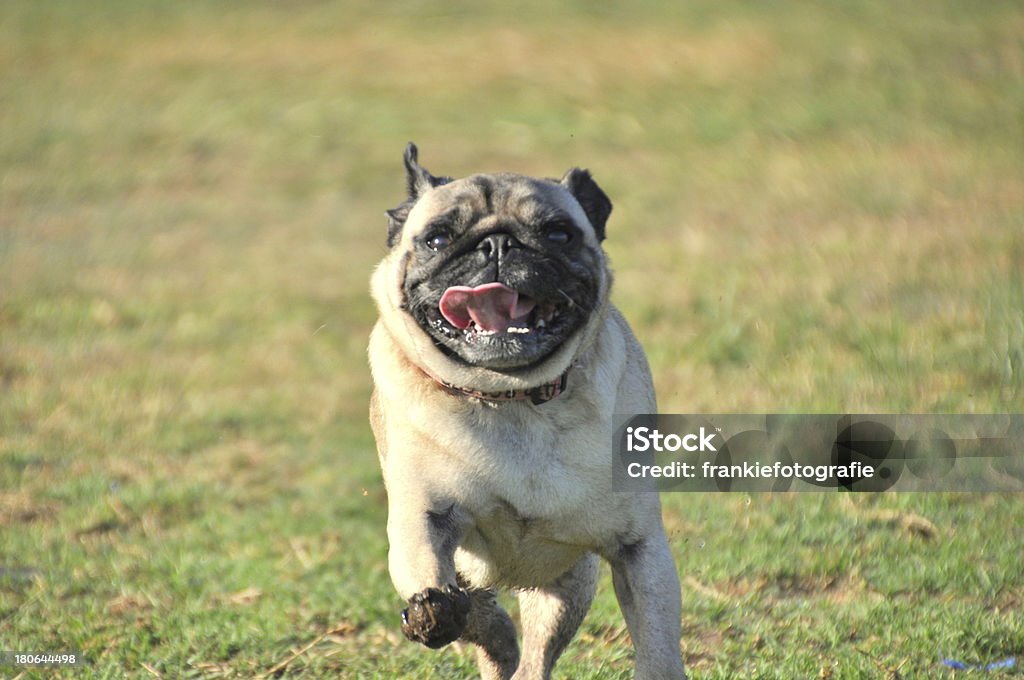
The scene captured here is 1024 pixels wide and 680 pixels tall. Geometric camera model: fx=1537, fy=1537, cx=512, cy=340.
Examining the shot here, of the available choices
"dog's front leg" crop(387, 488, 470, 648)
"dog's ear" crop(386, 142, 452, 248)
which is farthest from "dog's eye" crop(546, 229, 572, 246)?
"dog's front leg" crop(387, 488, 470, 648)

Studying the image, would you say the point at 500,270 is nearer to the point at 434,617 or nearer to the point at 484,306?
the point at 484,306

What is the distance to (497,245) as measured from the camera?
14.7 ft

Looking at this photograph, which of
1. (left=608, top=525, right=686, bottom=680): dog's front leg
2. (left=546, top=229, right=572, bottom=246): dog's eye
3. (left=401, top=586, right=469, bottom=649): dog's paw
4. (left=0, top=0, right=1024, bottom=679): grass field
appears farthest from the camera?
(left=0, top=0, right=1024, bottom=679): grass field

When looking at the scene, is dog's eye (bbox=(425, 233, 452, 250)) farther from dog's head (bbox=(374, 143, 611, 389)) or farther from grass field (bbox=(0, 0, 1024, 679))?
grass field (bbox=(0, 0, 1024, 679))

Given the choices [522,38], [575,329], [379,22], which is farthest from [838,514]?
[379,22]

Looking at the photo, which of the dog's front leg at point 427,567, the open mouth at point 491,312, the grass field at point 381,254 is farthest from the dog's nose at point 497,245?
the grass field at point 381,254

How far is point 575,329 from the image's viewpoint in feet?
14.8

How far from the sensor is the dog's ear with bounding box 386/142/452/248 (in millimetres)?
4926

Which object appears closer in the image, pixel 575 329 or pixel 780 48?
pixel 575 329

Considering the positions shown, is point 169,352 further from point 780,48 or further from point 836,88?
point 780,48

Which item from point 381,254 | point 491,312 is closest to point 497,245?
point 491,312

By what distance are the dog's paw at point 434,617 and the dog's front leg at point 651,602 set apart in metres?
0.55

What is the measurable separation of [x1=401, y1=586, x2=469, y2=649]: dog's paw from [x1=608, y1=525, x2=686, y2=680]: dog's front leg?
21.5 inches

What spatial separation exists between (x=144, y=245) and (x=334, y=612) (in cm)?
→ 947
